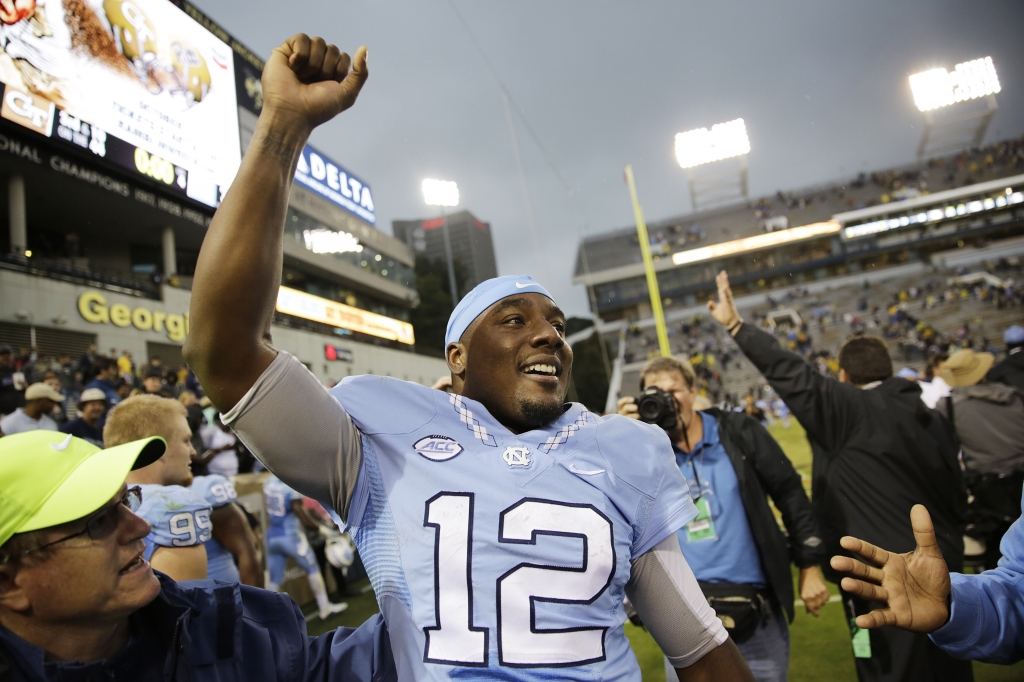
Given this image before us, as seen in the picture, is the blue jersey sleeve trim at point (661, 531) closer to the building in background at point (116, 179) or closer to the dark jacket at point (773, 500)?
the dark jacket at point (773, 500)

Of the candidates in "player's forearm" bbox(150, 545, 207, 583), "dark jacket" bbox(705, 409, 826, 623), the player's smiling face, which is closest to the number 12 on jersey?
the player's smiling face

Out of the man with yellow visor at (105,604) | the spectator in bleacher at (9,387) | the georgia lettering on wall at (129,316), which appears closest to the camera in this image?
the man with yellow visor at (105,604)

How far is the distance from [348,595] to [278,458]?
6.98m

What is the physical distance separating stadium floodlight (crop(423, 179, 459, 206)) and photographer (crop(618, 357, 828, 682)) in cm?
2140

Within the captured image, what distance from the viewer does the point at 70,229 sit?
18.2 meters

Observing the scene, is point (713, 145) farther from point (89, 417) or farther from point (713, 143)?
point (89, 417)

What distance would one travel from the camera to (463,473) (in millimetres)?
1273

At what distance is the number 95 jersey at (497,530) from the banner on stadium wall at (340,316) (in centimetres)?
2088

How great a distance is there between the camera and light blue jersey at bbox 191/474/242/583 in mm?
2778

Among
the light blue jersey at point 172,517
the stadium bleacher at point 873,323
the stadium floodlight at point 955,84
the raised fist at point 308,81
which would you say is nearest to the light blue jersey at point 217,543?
the light blue jersey at point 172,517

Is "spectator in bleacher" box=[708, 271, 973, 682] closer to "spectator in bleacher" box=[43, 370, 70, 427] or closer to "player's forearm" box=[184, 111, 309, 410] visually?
"player's forearm" box=[184, 111, 309, 410]

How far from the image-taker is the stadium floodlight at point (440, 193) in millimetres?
24078

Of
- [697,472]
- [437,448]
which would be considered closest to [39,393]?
[697,472]

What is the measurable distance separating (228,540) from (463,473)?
6.76ft
